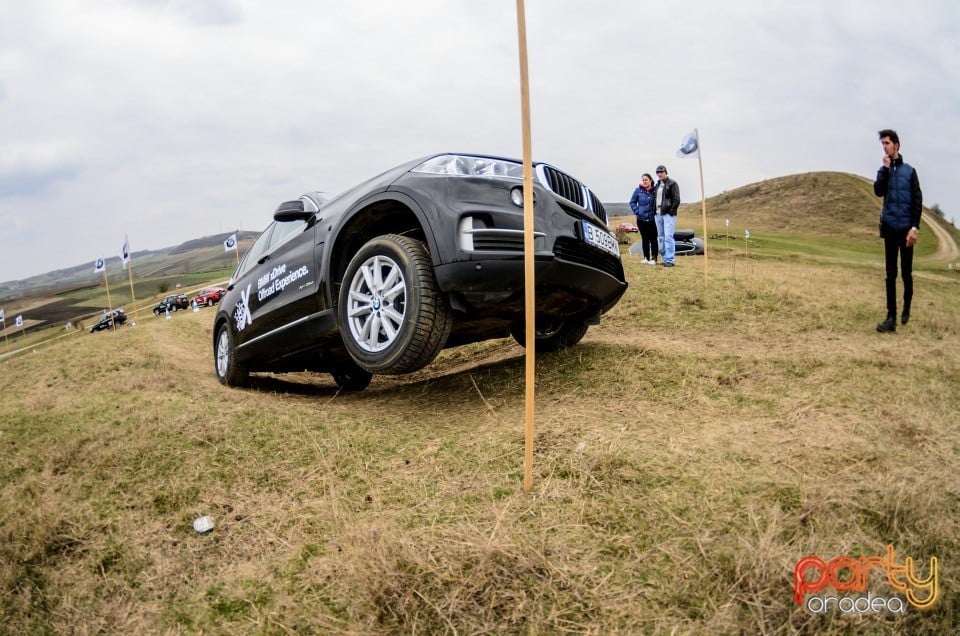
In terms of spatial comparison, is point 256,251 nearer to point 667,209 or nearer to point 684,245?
point 667,209

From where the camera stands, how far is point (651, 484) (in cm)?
268

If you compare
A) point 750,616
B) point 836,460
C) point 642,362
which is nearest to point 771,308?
point 642,362

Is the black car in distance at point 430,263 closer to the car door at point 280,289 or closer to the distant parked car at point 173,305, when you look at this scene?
the car door at point 280,289

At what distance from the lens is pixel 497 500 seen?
2686 mm

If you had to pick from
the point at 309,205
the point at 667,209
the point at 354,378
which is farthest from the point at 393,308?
the point at 667,209

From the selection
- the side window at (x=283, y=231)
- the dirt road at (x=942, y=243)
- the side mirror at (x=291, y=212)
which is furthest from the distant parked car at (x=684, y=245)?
the side mirror at (x=291, y=212)

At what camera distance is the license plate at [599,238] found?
156 inches

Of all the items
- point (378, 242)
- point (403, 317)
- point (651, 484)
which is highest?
point (378, 242)

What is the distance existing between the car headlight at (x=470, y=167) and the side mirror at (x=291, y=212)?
4.27 ft

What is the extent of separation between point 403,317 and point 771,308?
533 cm

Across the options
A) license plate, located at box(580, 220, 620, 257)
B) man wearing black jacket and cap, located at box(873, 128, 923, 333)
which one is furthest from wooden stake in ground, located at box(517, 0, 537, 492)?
man wearing black jacket and cap, located at box(873, 128, 923, 333)

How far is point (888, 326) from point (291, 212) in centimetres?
577

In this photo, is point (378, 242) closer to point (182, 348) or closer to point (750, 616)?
point (750, 616)

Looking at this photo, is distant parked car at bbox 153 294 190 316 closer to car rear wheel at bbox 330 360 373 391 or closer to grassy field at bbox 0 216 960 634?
car rear wheel at bbox 330 360 373 391
